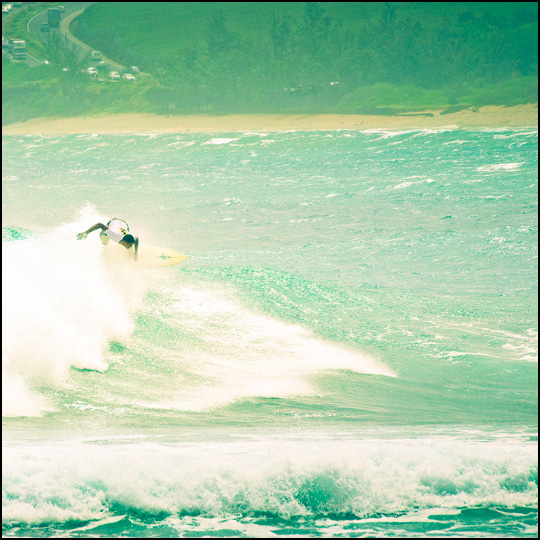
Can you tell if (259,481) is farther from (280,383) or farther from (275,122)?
(275,122)

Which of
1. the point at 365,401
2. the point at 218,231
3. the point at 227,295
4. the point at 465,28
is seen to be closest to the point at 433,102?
the point at 465,28

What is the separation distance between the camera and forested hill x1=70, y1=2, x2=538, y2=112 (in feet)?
261

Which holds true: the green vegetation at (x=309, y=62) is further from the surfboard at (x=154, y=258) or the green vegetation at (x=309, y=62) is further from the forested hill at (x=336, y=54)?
Result: the surfboard at (x=154, y=258)

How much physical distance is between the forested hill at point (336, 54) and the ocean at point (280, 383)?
170 ft

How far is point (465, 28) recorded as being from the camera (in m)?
88.8

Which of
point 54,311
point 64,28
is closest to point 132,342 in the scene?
point 54,311

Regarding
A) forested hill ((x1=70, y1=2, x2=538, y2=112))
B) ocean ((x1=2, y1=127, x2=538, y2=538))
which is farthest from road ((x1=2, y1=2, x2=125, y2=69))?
ocean ((x1=2, y1=127, x2=538, y2=538))

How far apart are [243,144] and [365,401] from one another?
51.7 m

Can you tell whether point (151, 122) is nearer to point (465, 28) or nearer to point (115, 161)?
point (115, 161)

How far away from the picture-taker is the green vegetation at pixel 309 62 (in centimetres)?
7894

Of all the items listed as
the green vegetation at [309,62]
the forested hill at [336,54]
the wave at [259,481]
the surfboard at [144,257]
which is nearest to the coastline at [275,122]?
the green vegetation at [309,62]

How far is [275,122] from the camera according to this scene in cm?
7525

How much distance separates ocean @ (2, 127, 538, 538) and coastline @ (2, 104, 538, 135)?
3530 centimetres

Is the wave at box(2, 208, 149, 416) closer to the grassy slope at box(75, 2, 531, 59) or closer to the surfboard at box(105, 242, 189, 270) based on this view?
the surfboard at box(105, 242, 189, 270)
